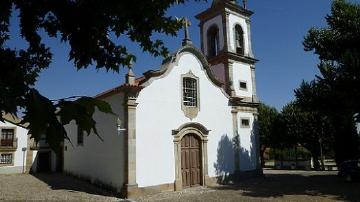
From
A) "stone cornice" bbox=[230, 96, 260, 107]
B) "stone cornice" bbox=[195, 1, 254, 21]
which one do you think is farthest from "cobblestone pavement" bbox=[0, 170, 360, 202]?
"stone cornice" bbox=[195, 1, 254, 21]

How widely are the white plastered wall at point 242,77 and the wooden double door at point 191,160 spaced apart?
16.7 ft

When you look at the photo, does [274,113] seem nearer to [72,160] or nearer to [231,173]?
[231,173]

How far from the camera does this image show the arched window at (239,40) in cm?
2205

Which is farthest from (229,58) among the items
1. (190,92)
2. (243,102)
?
(190,92)

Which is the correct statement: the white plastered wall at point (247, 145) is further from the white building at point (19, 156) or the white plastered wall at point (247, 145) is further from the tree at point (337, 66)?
the white building at point (19, 156)

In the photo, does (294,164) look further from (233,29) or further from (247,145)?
(233,29)

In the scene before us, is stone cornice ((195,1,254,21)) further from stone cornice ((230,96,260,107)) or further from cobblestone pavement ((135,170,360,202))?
cobblestone pavement ((135,170,360,202))

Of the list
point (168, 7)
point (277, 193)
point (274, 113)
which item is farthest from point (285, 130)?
point (168, 7)

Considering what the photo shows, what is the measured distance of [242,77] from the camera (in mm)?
21594

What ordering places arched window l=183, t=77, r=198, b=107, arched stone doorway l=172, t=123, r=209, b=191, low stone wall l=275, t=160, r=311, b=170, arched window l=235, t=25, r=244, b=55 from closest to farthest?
arched stone doorway l=172, t=123, r=209, b=191 < arched window l=183, t=77, r=198, b=107 < arched window l=235, t=25, r=244, b=55 < low stone wall l=275, t=160, r=311, b=170

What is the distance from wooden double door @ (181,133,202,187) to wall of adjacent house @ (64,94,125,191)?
11.1ft

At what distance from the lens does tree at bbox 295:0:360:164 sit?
1529 centimetres

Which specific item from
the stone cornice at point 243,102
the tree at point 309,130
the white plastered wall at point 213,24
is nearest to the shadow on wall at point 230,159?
the stone cornice at point 243,102

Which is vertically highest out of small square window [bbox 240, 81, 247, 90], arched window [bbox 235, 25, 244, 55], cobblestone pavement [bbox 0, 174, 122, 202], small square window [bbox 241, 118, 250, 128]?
arched window [bbox 235, 25, 244, 55]
